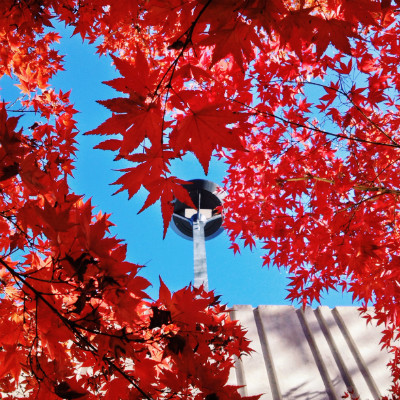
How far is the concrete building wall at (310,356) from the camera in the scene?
589cm

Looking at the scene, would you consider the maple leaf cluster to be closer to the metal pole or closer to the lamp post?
the metal pole

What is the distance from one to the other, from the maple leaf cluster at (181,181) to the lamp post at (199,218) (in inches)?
198

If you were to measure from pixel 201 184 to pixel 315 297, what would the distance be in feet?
25.4

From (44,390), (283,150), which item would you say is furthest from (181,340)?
(283,150)

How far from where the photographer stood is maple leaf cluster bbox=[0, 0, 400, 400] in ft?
3.62

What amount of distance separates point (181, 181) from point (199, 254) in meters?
8.04

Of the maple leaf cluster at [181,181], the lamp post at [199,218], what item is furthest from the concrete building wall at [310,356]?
the lamp post at [199,218]

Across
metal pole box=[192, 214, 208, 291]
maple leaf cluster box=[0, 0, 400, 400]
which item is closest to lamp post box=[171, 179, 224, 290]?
metal pole box=[192, 214, 208, 291]

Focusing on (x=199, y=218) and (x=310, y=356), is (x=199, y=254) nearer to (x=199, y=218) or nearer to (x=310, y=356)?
(x=199, y=218)

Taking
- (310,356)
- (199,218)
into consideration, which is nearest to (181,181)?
(310,356)

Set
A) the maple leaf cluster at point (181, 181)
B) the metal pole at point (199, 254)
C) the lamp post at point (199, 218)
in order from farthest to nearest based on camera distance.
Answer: the lamp post at point (199, 218)
the metal pole at point (199, 254)
the maple leaf cluster at point (181, 181)

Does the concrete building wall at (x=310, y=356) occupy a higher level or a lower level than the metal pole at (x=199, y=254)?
lower

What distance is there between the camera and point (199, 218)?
34.7 feet

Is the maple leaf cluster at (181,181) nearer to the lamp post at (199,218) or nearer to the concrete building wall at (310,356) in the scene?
the concrete building wall at (310,356)
